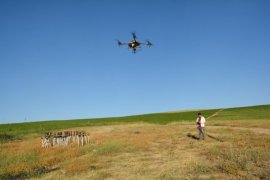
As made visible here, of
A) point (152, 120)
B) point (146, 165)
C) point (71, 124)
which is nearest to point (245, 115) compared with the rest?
point (152, 120)

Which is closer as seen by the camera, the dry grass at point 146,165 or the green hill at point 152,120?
the dry grass at point 146,165

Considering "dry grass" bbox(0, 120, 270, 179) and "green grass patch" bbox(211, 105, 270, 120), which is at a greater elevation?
"green grass patch" bbox(211, 105, 270, 120)

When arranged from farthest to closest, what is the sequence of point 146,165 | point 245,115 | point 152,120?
point 152,120
point 245,115
point 146,165

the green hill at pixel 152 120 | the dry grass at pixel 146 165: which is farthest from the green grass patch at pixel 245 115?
the dry grass at pixel 146 165

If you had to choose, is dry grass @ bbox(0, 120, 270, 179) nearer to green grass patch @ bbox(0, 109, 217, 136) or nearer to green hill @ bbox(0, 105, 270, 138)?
green hill @ bbox(0, 105, 270, 138)

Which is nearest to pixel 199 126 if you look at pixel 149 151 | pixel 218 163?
pixel 149 151

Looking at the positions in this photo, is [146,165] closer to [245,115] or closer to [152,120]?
[245,115]

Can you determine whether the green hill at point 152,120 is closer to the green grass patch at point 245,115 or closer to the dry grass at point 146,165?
the green grass patch at point 245,115

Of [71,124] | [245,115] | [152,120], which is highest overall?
[245,115]

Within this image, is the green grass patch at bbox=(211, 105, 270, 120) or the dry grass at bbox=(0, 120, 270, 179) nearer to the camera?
the dry grass at bbox=(0, 120, 270, 179)

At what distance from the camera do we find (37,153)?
2573 cm

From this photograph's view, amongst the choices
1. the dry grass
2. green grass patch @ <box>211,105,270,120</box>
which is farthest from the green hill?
the dry grass

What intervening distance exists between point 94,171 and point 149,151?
7.75 m

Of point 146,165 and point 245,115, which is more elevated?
point 245,115
